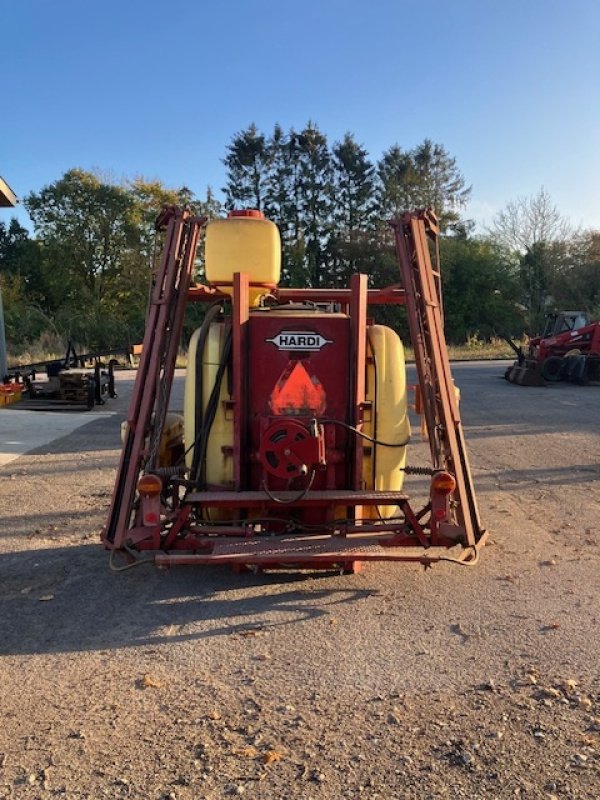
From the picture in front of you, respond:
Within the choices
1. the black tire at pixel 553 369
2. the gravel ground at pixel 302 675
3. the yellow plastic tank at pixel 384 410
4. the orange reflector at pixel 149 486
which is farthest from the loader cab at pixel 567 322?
the orange reflector at pixel 149 486

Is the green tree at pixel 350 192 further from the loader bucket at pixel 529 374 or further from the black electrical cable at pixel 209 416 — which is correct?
the black electrical cable at pixel 209 416

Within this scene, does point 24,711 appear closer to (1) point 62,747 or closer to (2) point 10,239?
(1) point 62,747

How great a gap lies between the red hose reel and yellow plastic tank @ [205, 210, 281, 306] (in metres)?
1.25

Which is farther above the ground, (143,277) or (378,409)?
(143,277)

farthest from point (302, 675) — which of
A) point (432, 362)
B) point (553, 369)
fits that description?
point (553, 369)

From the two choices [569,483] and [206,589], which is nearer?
[206,589]

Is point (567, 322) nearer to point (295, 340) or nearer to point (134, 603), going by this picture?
point (295, 340)

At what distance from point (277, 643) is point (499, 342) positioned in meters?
34.3

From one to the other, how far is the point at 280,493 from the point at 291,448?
31cm

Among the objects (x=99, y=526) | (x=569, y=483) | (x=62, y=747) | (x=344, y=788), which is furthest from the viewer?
(x=569, y=483)

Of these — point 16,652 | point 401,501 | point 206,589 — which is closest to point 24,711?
point 16,652

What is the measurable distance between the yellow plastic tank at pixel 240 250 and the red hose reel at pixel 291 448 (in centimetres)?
125

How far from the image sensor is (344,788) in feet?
7.83

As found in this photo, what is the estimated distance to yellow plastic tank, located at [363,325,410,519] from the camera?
4.53 metres
